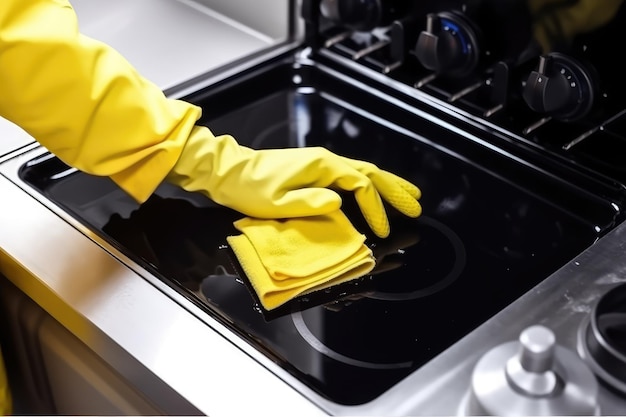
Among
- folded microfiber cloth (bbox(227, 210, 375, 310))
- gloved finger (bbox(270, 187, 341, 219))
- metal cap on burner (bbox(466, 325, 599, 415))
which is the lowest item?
folded microfiber cloth (bbox(227, 210, 375, 310))

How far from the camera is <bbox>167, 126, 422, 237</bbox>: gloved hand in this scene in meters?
0.78

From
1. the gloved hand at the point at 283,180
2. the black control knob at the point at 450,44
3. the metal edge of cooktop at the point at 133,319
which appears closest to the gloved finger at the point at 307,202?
the gloved hand at the point at 283,180

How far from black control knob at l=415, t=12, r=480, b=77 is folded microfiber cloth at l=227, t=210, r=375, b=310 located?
0.23 meters

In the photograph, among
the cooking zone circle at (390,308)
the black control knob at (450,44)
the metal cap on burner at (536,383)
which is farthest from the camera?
the black control knob at (450,44)

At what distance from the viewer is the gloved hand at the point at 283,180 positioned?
776mm

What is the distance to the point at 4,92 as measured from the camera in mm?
758

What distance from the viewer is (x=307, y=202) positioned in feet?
2.52

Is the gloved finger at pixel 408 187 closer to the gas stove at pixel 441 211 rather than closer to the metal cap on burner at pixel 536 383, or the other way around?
the gas stove at pixel 441 211

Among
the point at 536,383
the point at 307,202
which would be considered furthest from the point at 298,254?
the point at 536,383

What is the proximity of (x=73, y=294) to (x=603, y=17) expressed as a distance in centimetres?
52

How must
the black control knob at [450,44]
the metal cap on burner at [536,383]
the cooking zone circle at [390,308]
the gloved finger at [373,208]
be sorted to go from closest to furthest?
the metal cap on burner at [536,383], the cooking zone circle at [390,308], the gloved finger at [373,208], the black control knob at [450,44]

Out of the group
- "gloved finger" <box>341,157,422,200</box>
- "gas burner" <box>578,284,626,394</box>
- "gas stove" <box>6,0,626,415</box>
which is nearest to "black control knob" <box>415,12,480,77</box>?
"gas stove" <box>6,0,626,415</box>

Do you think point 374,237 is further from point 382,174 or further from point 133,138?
point 133,138

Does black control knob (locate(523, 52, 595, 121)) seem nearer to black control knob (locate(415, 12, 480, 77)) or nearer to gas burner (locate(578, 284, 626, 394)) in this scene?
black control knob (locate(415, 12, 480, 77))
